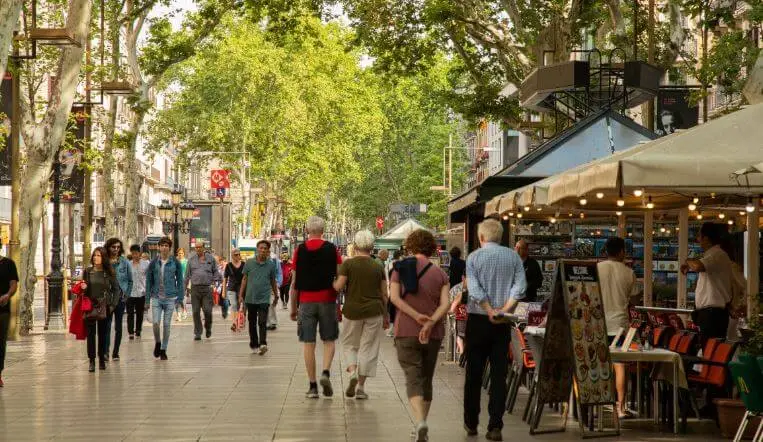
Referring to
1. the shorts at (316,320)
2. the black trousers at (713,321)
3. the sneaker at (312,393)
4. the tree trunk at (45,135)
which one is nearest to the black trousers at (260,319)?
the tree trunk at (45,135)

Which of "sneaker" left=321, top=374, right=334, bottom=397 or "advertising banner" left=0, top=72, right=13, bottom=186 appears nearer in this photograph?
"sneaker" left=321, top=374, right=334, bottom=397

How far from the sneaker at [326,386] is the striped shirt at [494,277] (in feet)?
12.3

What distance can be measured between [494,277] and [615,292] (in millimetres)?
2046

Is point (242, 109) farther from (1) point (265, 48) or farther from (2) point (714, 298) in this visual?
(2) point (714, 298)

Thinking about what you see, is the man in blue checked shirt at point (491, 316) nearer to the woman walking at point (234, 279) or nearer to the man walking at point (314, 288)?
the man walking at point (314, 288)

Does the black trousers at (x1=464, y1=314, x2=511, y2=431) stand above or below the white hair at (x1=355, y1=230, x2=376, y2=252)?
below

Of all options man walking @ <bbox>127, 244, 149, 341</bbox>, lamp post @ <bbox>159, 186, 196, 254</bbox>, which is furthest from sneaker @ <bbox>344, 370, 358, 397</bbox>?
lamp post @ <bbox>159, 186, 196, 254</bbox>

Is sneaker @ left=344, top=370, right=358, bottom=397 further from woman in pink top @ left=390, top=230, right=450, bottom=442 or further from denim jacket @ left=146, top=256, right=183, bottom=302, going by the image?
denim jacket @ left=146, top=256, right=183, bottom=302

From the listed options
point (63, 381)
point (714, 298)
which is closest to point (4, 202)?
point (63, 381)

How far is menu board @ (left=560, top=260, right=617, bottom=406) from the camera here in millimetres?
12688

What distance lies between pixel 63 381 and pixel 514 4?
1761 centimetres

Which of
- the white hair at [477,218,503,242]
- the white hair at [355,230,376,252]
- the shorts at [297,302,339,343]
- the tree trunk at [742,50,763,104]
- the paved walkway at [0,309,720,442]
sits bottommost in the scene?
the paved walkway at [0,309,720,442]

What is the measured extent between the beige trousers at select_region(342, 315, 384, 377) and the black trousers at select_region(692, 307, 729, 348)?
10.7 feet

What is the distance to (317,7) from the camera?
118 ft
